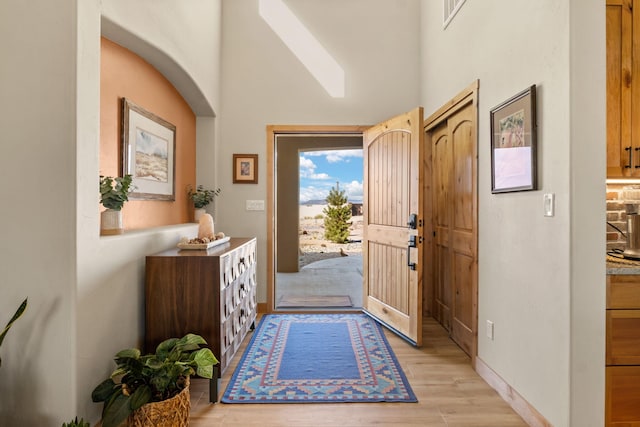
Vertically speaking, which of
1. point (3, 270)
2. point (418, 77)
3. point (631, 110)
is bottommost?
point (3, 270)

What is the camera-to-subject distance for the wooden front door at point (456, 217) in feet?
8.90

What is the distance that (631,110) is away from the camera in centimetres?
183

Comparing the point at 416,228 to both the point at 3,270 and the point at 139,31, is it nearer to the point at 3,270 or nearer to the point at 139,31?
the point at 139,31

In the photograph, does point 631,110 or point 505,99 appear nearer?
point 631,110

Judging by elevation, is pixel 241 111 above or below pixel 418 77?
below

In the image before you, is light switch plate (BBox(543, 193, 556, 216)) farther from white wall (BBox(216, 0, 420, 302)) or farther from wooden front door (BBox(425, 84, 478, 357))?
Answer: white wall (BBox(216, 0, 420, 302))

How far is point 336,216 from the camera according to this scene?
8.95 metres

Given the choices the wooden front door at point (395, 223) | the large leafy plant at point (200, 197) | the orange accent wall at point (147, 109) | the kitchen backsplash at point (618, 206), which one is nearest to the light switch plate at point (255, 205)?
the large leafy plant at point (200, 197)

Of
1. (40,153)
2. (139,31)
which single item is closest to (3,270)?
(40,153)

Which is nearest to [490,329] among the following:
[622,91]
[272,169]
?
[622,91]

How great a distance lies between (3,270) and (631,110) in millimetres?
3143

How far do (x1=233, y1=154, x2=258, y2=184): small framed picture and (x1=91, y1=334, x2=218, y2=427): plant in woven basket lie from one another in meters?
2.28

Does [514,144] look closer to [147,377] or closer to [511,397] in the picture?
[511,397]

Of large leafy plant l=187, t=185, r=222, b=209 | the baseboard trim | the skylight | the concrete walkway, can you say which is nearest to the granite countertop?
the baseboard trim
